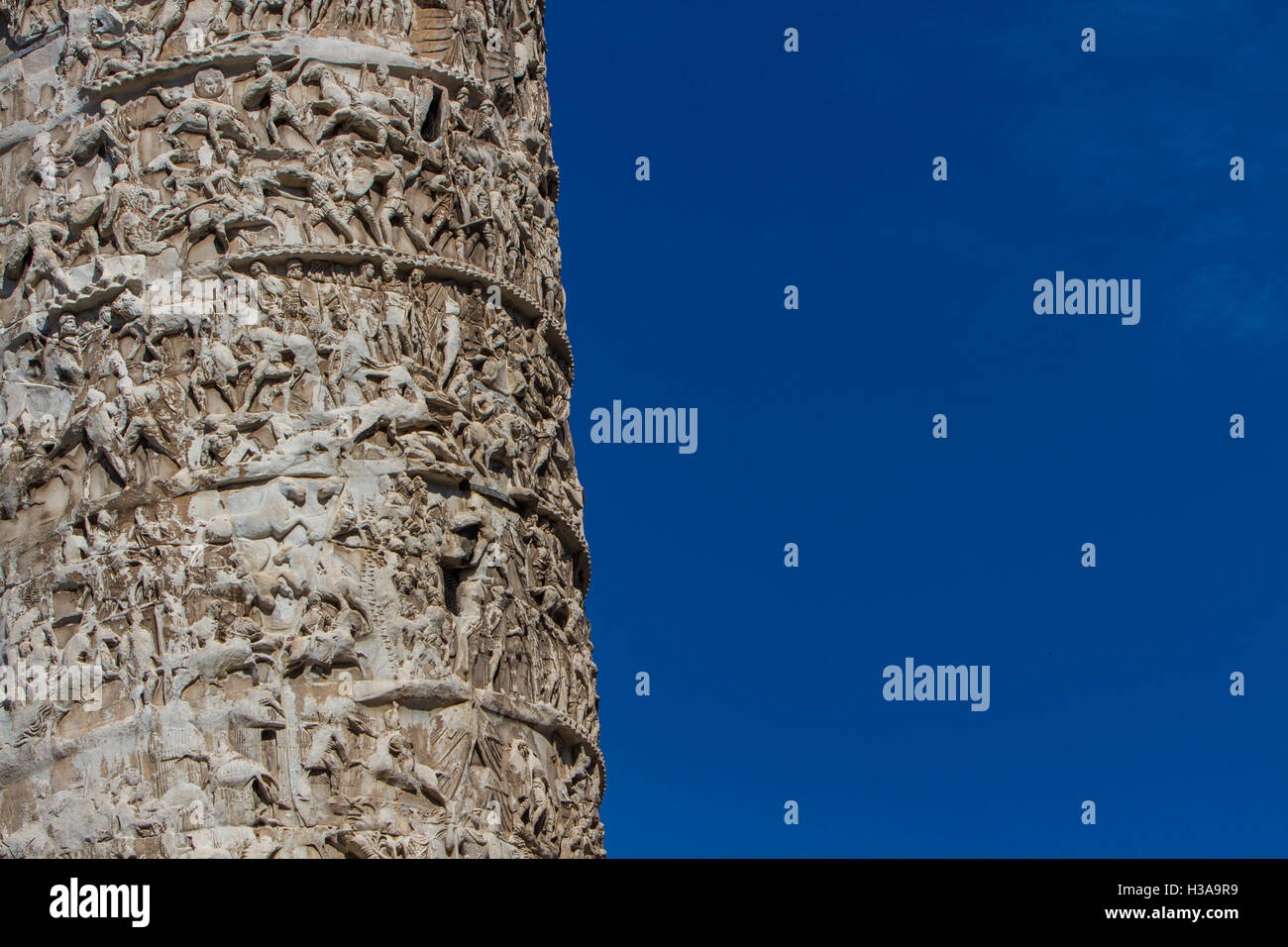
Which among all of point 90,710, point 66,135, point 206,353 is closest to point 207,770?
point 90,710

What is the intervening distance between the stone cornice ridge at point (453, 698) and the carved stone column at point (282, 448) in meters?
0.02

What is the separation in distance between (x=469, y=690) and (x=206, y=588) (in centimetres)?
139

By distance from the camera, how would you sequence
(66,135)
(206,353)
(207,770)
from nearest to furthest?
(207,770), (206,353), (66,135)

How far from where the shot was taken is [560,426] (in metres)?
12.7

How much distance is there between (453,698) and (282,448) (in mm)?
1528

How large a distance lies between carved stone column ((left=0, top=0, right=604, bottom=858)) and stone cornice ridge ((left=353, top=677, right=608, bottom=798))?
2 centimetres

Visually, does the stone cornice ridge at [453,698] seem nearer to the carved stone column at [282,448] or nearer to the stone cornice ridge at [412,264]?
the carved stone column at [282,448]

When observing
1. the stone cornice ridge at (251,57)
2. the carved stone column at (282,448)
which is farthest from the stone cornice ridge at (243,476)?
the stone cornice ridge at (251,57)

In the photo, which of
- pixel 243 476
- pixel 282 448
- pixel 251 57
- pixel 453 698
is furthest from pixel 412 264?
pixel 453 698

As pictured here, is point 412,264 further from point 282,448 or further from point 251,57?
point 251,57

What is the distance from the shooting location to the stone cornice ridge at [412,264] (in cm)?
1165

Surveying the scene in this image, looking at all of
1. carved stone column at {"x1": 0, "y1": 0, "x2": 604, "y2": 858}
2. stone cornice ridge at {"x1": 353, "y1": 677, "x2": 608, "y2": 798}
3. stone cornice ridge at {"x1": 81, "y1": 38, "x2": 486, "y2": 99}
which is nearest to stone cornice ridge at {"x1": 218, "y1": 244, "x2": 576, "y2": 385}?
carved stone column at {"x1": 0, "y1": 0, "x2": 604, "y2": 858}

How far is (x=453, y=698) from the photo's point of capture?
11094mm
